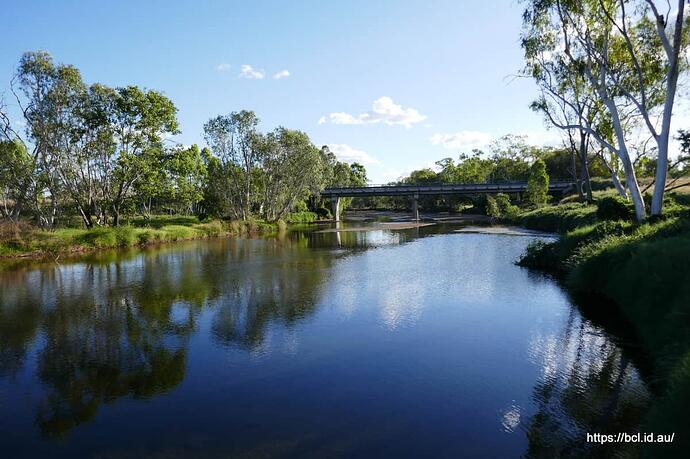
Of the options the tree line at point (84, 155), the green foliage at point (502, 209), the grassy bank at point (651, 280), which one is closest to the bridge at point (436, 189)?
the green foliage at point (502, 209)

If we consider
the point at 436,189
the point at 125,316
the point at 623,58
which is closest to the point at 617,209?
the point at 623,58

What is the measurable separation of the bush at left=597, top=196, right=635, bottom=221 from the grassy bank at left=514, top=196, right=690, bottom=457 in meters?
0.05

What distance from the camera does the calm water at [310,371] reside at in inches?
326

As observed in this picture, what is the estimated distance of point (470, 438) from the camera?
26.7ft

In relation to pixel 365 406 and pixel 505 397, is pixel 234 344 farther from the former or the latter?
pixel 505 397

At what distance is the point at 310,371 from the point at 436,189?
88.2 m

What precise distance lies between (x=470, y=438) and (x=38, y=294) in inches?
864

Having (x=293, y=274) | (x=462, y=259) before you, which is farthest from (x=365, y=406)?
(x=462, y=259)

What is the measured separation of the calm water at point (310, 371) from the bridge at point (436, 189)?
72.8m

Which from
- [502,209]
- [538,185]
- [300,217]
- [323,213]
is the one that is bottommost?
[300,217]

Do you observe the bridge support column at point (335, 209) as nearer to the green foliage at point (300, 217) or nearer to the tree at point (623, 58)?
the green foliage at point (300, 217)

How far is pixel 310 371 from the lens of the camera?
11531 mm

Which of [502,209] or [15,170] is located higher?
[15,170]

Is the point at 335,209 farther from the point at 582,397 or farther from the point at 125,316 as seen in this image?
the point at 582,397
